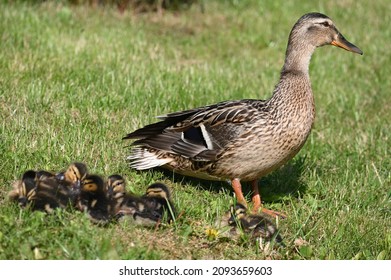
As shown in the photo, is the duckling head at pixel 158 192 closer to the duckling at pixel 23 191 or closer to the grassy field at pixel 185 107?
the grassy field at pixel 185 107

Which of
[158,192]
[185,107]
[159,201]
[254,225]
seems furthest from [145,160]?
[185,107]

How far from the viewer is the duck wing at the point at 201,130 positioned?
5.84 m

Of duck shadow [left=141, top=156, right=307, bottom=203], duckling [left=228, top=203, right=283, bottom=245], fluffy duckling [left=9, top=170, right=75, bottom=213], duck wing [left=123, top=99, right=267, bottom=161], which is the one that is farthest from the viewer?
duck shadow [left=141, top=156, right=307, bottom=203]

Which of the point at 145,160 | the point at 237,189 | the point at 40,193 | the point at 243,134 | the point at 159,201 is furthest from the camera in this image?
the point at 145,160

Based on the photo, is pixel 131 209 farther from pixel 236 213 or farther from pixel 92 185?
pixel 236 213

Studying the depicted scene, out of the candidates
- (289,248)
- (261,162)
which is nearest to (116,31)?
(261,162)

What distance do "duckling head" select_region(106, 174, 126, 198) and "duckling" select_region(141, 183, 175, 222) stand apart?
0.17m

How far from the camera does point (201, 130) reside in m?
5.96

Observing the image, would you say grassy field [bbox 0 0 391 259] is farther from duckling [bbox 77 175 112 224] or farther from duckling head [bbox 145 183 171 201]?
duckling head [bbox 145 183 171 201]

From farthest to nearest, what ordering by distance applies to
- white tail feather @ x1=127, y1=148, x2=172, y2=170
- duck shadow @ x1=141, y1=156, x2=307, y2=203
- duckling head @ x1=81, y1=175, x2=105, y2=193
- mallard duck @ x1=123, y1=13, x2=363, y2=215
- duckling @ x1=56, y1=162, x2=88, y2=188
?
duck shadow @ x1=141, y1=156, x2=307, y2=203 < white tail feather @ x1=127, y1=148, x2=172, y2=170 < mallard duck @ x1=123, y1=13, x2=363, y2=215 < duckling @ x1=56, y1=162, x2=88, y2=188 < duckling head @ x1=81, y1=175, x2=105, y2=193

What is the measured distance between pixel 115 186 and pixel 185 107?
267 cm

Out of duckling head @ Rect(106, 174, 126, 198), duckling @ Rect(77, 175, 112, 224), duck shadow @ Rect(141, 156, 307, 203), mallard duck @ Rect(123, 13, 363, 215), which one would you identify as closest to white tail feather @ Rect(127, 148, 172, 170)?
mallard duck @ Rect(123, 13, 363, 215)

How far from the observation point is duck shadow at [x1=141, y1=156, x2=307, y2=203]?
620cm

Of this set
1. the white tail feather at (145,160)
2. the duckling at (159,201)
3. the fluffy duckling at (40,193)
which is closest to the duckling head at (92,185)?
the fluffy duckling at (40,193)
